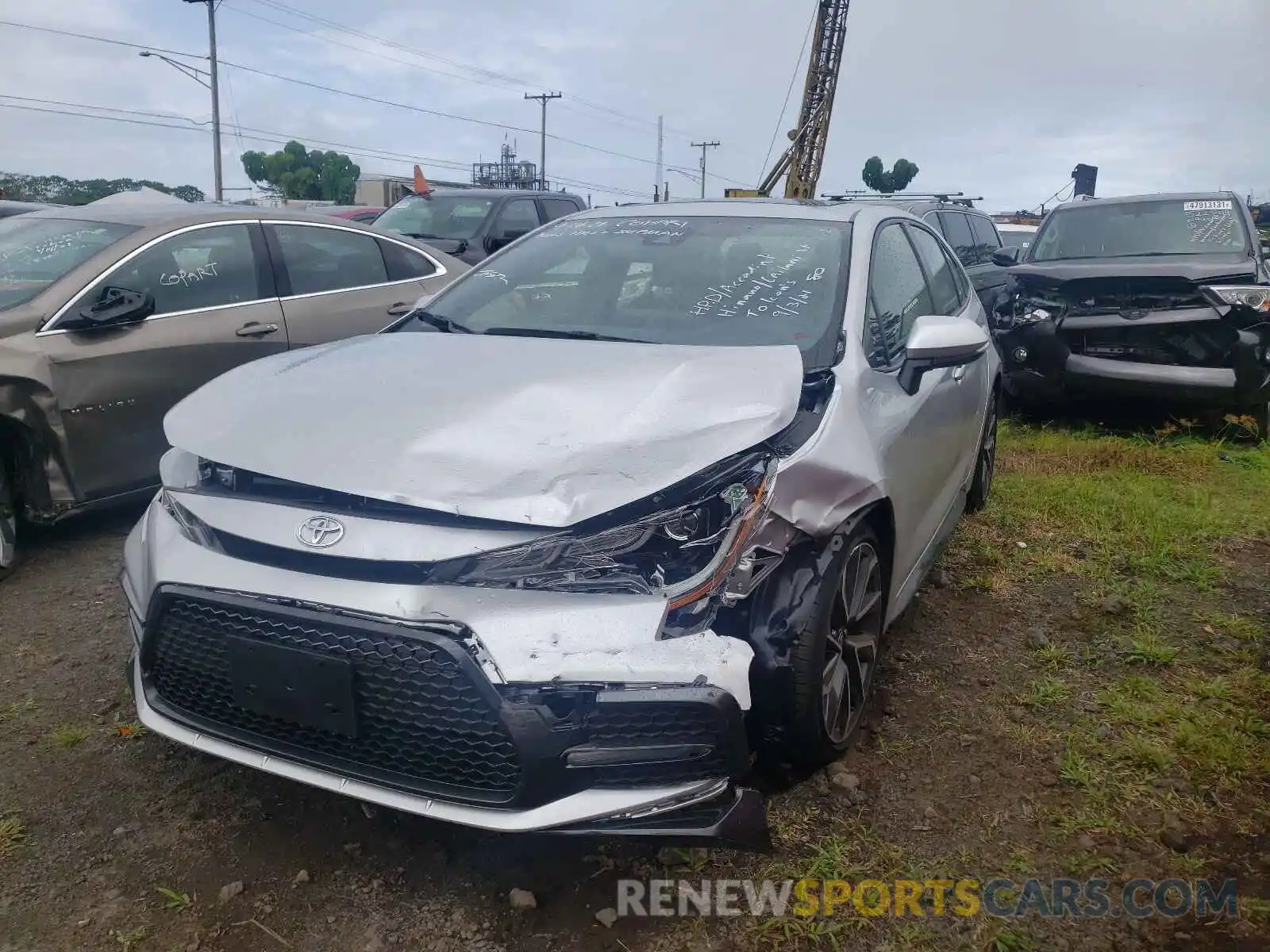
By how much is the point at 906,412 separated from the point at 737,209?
1143 mm

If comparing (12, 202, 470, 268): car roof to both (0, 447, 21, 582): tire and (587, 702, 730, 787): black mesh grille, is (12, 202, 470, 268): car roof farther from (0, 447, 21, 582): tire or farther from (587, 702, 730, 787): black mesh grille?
(587, 702, 730, 787): black mesh grille

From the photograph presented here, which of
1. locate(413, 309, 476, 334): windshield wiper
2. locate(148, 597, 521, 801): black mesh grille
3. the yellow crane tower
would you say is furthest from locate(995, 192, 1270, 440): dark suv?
the yellow crane tower

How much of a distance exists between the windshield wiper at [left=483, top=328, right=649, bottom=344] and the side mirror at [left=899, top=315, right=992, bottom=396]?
824 millimetres

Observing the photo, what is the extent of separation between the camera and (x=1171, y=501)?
5.25 m

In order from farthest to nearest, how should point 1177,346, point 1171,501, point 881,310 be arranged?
point 1177,346 < point 1171,501 < point 881,310

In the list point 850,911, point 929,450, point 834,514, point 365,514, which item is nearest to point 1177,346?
point 929,450

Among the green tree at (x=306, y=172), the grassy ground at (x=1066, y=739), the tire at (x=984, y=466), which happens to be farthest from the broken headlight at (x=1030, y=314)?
the green tree at (x=306, y=172)

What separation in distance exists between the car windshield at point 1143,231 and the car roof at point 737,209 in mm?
4174

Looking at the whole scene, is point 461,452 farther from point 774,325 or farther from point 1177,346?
point 1177,346

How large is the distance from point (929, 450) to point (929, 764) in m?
1.06

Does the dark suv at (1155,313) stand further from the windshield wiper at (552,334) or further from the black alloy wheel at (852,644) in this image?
the windshield wiper at (552,334)

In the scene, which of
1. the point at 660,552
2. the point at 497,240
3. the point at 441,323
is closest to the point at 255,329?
the point at 441,323

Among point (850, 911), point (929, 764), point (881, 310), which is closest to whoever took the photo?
point (850, 911)

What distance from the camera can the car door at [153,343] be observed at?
405 cm
